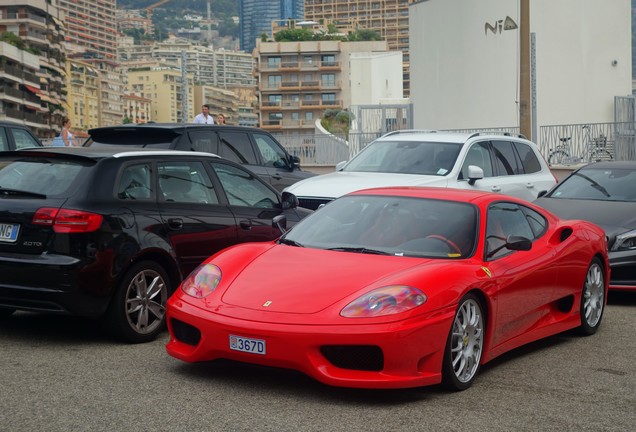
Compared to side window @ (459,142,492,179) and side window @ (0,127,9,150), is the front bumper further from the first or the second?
side window @ (0,127,9,150)

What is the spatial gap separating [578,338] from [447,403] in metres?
2.77

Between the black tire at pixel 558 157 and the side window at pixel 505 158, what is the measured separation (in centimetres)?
1512

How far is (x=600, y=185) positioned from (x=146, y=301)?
6436 millimetres

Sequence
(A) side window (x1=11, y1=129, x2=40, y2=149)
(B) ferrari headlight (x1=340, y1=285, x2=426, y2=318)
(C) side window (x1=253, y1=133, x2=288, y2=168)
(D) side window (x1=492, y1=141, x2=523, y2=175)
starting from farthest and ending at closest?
(C) side window (x1=253, y1=133, x2=288, y2=168)
(A) side window (x1=11, y1=129, x2=40, y2=149)
(D) side window (x1=492, y1=141, x2=523, y2=175)
(B) ferrari headlight (x1=340, y1=285, x2=426, y2=318)

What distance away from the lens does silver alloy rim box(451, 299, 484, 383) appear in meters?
6.58

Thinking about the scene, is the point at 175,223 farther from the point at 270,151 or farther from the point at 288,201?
the point at 270,151

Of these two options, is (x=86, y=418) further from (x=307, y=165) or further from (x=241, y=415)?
(x=307, y=165)

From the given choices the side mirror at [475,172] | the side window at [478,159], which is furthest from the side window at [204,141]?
the side mirror at [475,172]

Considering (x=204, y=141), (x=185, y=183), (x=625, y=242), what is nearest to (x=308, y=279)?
(x=185, y=183)

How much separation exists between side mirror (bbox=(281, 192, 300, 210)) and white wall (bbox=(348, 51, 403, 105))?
351 ft

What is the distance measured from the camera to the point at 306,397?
6.34m

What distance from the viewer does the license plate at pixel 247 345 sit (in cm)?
626

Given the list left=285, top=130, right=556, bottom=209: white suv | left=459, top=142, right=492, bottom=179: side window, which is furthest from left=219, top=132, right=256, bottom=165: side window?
left=459, top=142, right=492, bottom=179: side window

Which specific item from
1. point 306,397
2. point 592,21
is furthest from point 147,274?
point 592,21
